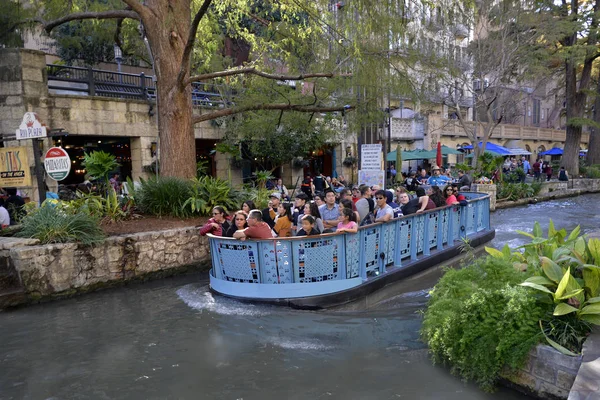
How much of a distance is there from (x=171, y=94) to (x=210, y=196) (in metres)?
2.79

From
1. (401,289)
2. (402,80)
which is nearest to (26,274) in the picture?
(401,289)

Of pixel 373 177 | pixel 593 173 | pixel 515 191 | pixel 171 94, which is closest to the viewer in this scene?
pixel 171 94

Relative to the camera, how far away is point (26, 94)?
1427cm

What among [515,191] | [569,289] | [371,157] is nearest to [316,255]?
[569,289]

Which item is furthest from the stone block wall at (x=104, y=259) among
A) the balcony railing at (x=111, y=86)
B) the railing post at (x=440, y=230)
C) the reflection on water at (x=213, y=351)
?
the balcony railing at (x=111, y=86)

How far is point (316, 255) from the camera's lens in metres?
7.32

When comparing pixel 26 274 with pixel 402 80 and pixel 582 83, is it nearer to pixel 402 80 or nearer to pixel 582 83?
pixel 402 80

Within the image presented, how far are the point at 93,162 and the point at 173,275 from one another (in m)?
3.00

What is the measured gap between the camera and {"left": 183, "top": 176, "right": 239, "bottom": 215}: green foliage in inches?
448

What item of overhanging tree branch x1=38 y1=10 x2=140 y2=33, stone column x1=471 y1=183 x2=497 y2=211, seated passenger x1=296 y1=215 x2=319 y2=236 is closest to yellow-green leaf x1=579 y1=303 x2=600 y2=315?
seated passenger x1=296 y1=215 x2=319 y2=236

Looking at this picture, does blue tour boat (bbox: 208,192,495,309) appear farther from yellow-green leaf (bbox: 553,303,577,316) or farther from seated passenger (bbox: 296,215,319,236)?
yellow-green leaf (bbox: 553,303,577,316)

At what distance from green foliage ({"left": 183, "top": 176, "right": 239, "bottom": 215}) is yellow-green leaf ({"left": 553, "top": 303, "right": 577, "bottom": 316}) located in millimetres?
8043

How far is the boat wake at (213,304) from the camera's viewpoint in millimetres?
7496

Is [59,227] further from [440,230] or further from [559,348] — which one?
[559,348]
